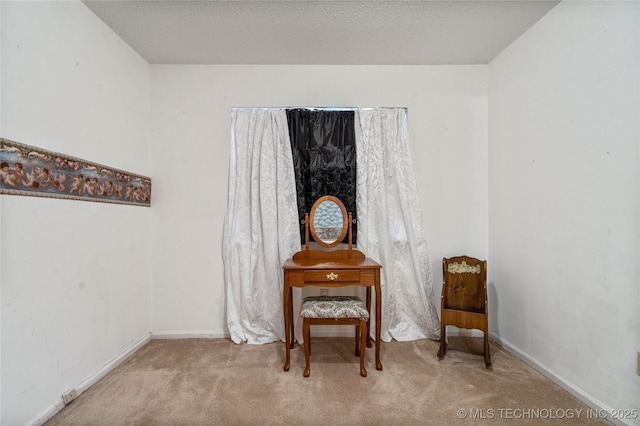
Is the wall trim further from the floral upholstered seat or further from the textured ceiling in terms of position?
the textured ceiling

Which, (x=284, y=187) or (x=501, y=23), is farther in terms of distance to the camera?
(x=284, y=187)

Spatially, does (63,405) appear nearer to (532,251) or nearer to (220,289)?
(220,289)

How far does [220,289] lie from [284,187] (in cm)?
112

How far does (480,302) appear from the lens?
2209mm

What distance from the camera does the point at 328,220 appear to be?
2408 millimetres

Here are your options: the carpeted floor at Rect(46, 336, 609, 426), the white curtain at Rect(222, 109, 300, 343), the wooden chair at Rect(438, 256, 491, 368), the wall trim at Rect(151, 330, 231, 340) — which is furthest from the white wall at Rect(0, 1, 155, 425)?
the wooden chair at Rect(438, 256, 491, 368)

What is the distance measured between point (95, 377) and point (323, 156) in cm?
235

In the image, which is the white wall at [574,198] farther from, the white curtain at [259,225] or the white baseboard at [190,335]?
the white baseboard at [190,335]

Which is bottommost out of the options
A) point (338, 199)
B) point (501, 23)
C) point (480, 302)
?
point (480, 302)

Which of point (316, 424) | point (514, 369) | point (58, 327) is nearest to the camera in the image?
point (316, 424)

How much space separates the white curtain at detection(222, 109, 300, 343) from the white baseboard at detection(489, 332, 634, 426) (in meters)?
1.90

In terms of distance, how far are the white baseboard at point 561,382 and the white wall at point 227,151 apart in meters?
0.70

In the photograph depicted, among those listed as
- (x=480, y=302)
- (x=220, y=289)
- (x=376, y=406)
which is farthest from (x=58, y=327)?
(x=480, y=302)

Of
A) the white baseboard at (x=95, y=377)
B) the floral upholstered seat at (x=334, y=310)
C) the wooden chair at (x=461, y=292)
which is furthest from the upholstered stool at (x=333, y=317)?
the white baseboard at (x=95, y=377)
